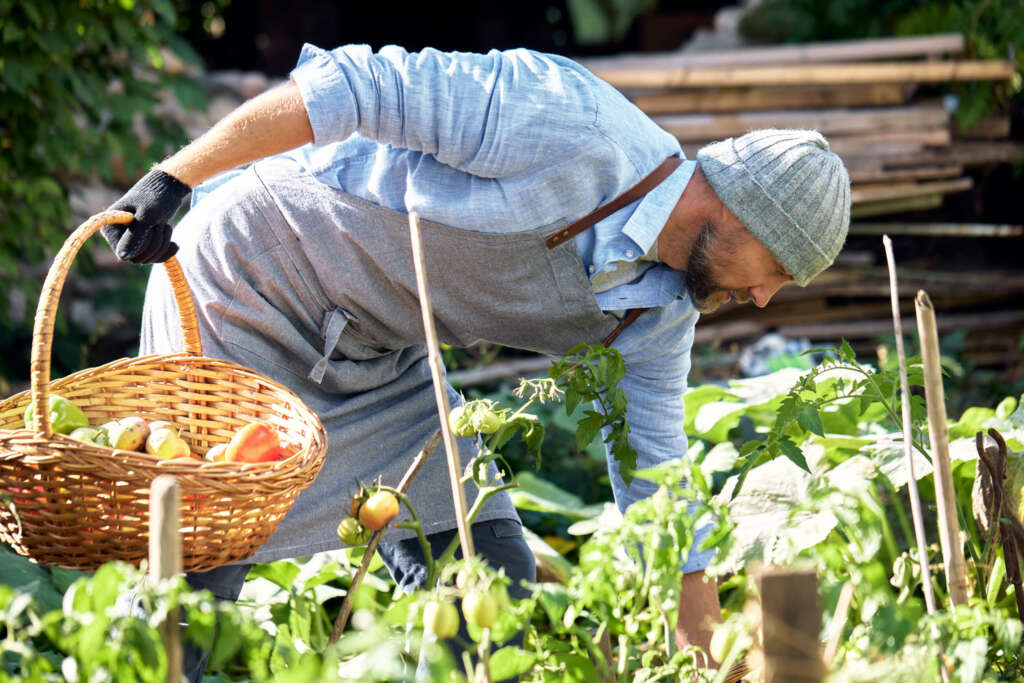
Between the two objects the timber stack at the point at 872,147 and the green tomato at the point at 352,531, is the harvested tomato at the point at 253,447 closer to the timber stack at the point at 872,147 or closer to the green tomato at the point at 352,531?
the green tomato at the point at 352,531

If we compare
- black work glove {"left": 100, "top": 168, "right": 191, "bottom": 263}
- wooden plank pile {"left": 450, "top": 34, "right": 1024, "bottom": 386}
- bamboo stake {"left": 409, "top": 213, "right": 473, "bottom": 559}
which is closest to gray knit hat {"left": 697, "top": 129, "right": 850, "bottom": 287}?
bamboo stake {"left": 409, "top": 213, "right": 473, "bottom": 559}

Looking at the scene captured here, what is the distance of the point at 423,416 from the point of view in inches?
80.0

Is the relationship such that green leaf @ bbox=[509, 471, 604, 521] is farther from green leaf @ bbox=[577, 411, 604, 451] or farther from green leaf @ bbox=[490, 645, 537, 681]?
green leaf @ bbox=[490, 645, 537, 681]

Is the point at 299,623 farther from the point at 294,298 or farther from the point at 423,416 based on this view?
the point at 294,298

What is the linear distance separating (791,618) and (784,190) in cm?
106

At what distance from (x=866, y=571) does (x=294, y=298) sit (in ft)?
3.65

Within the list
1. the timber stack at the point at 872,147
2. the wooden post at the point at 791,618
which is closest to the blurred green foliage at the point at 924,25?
the timber stack at the point at 872,147

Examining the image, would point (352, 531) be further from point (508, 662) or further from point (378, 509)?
point (508, 662)

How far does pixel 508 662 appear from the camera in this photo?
3.76 feet

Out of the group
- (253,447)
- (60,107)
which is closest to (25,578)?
(253,447)

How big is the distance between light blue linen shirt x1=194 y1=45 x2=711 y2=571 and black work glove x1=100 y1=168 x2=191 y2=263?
0.24 m

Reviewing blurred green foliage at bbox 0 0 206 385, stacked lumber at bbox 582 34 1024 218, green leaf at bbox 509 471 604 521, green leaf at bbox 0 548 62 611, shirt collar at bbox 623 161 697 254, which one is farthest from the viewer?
stacked lumber at bbox 582 34 1024 218

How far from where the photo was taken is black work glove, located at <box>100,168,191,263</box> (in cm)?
157

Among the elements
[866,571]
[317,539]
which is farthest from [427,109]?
[866,571]
